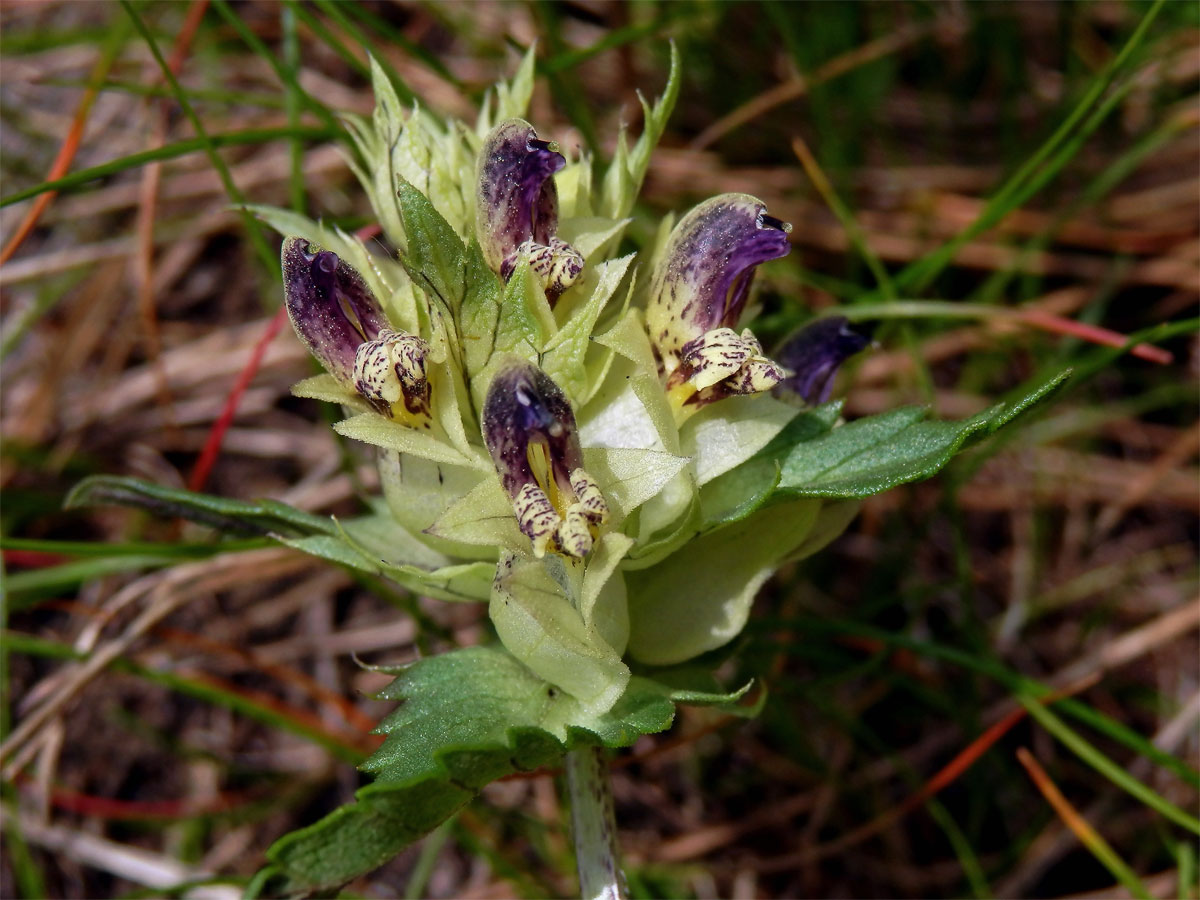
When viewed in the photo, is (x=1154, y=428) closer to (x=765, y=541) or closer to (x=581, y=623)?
(x=765, y=541)

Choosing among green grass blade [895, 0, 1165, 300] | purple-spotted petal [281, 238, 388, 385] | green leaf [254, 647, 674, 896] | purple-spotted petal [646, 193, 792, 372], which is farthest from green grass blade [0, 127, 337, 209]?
green grass blade [895, 0, 1165, 300]

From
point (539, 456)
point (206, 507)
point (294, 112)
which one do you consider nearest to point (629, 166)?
point (539, 456)

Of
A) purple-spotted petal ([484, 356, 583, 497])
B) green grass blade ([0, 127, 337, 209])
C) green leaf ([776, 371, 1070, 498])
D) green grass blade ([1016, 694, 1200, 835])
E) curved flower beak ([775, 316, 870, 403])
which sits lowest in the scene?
green grass blade ([1016, 694, 1200, 835])

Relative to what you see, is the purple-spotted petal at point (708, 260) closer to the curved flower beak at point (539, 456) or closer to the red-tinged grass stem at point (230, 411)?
the curved flower beak at point (539, 456)

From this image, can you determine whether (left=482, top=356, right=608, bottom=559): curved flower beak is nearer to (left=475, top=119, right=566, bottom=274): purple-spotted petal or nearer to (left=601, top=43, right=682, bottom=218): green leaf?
(left=475, top=119, right=566, bottom=274): purple-spotted petal

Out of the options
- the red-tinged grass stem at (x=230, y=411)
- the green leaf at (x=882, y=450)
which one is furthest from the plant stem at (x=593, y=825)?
the red-tinged grass stem at (x=230, y=411)

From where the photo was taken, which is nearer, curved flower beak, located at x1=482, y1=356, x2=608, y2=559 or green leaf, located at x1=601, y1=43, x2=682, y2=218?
curved flower beak, located at x1=482, y1=356, x2=608, y2=559

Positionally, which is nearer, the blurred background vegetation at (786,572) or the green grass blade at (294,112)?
the green grass blade at (294,112)

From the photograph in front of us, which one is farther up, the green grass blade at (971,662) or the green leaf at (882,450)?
the green leaf at (882,450)
